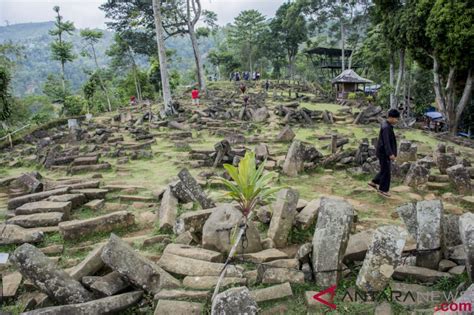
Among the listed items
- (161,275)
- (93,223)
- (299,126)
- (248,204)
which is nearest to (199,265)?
(161,275)

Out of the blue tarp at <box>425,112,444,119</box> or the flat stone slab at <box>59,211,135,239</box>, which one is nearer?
the flat stone slab at <box>59,211,135,239</box>

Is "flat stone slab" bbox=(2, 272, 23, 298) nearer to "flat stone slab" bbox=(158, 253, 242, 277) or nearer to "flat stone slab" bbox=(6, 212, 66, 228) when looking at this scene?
"flat stone slab" bbox=(6, 212, 66, 228)

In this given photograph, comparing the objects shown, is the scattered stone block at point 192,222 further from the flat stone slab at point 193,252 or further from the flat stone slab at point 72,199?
the flat stone slab at point 72,199

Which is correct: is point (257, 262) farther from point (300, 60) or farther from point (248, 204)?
point (300, 60)

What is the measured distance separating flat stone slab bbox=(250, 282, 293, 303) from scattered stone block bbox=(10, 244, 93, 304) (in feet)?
5.13

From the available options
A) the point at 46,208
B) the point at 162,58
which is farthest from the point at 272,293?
the point at 162,58

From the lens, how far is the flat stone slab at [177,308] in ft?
9.30

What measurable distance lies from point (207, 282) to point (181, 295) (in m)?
0.31

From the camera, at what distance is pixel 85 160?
8.54 m

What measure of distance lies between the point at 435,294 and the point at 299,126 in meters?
10.9

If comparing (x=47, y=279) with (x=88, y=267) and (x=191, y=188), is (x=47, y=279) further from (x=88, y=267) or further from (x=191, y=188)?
(x=191, y=188)

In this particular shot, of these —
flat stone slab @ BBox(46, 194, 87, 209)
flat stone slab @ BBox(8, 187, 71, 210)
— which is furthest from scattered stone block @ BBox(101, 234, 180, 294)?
flat stone slab @ BBox(8, 187, 71, 210)

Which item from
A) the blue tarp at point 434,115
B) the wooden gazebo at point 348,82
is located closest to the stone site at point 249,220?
the blue tarp at point 434,115

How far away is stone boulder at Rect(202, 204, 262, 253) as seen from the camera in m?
3.90
